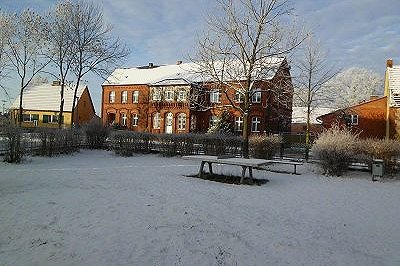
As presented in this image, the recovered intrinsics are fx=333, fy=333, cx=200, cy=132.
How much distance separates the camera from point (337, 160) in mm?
13508

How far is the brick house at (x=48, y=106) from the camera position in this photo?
48.9 metres

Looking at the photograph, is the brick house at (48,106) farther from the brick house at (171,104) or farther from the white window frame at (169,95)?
the white window frame at (169,95)

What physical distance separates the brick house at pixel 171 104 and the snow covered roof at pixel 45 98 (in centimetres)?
759

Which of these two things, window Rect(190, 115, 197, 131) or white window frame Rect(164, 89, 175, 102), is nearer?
window Rect(190, 115, 197, 131)

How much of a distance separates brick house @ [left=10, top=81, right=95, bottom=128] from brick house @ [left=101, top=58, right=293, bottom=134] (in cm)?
643

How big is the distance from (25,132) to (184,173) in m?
6.95

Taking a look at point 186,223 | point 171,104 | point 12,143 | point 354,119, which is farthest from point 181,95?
point 186,223

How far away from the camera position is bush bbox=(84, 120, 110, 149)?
826 inches

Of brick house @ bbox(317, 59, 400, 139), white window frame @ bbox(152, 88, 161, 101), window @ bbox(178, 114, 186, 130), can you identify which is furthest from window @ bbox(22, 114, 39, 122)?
brick house @ bbox(317, 59, 400, 139)

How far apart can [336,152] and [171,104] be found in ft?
91.0

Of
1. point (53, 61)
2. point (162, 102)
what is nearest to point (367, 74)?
point (162, 102)

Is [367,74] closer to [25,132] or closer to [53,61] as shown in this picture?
[53,61]

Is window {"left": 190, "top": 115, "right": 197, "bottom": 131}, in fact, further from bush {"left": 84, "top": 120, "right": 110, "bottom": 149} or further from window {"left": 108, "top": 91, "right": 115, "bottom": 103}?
bush {"left": 84, "top": 120, "right": 110, "bottom": 149}

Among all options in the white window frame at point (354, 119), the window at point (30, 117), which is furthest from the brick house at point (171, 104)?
the window at point (30, 117)
